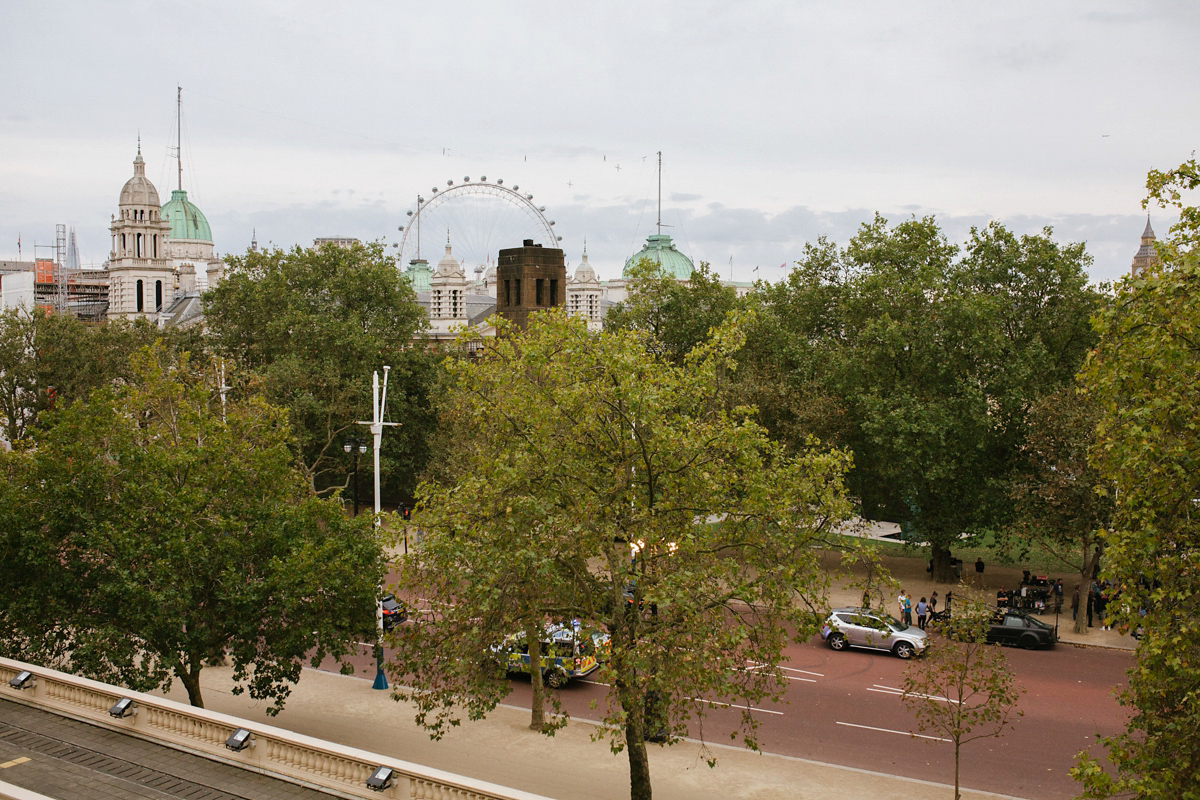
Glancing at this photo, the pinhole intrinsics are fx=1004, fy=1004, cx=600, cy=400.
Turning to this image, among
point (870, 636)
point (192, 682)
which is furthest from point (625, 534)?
point (870, 636)

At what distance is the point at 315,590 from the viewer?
73.2 feet

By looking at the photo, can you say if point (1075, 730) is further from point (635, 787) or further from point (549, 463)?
point (549, 463)

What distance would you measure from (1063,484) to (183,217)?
15134 cm

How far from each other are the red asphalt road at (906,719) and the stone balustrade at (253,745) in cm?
1233

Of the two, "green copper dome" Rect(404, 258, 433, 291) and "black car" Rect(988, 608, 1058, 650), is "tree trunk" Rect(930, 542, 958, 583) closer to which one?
"black car" Rect(988, 608, 1058, 650)

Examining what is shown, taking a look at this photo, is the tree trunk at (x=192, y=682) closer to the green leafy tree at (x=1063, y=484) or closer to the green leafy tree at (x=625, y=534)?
the green leafy tree at (x=625, y=534)

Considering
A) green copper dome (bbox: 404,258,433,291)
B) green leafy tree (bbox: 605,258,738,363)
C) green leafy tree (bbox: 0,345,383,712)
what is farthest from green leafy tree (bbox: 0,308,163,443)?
green copper dome (bbox: 404,258,433,291)

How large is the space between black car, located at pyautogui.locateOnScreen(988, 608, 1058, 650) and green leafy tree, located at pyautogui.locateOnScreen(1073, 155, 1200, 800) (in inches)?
719

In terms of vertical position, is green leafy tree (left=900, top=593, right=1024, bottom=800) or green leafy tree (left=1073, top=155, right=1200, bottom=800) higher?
green leafy tree (left=1073, top=155, right=1200, bottom=800)

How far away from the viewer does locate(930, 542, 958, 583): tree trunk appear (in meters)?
42.6

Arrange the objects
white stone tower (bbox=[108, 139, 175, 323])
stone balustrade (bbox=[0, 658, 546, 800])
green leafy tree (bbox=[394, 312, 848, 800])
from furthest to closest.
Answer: white stone tower (bbox=[108, 139, 175, 323]) < green leafy tree (bbox=[394, 312, 848, 800]) < stone balustrade (bbox=[0, 658, 546, 800])

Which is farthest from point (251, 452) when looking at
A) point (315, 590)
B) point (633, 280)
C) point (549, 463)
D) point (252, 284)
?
point (252, 284)

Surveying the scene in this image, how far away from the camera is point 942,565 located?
42875mm

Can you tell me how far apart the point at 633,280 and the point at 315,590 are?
37559mm
